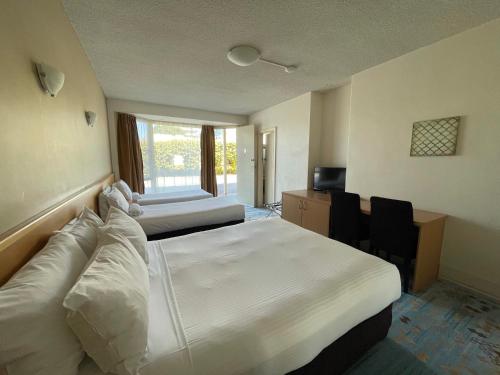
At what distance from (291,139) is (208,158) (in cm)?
247

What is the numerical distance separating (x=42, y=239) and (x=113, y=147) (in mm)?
3800

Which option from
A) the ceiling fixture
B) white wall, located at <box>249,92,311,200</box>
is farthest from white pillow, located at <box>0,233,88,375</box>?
white wall, located at <box>249,92,311,200</box>

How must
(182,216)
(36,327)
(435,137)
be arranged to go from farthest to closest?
1. (182,216)
2. (435,137)
3. (36,327)

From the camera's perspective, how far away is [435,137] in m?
2.14

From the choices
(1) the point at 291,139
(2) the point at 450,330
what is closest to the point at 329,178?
(1) the point at 291,139

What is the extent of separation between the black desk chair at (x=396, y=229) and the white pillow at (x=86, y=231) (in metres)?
2.38

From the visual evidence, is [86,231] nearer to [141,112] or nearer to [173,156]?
[141,112]

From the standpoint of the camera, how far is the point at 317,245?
5.50 ft

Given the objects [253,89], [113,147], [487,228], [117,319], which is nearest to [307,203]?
[487,228]

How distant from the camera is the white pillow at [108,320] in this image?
2.11 ft

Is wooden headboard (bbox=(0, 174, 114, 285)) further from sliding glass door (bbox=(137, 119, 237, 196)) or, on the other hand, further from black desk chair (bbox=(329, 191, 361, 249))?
sliding glass door (bbox=(137, 119, 237, 196))

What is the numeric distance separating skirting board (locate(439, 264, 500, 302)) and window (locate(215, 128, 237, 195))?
504 cm

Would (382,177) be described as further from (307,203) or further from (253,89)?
(253,89)

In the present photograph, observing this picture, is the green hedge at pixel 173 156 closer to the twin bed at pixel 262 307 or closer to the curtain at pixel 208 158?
the curtain at pixel 208 158
